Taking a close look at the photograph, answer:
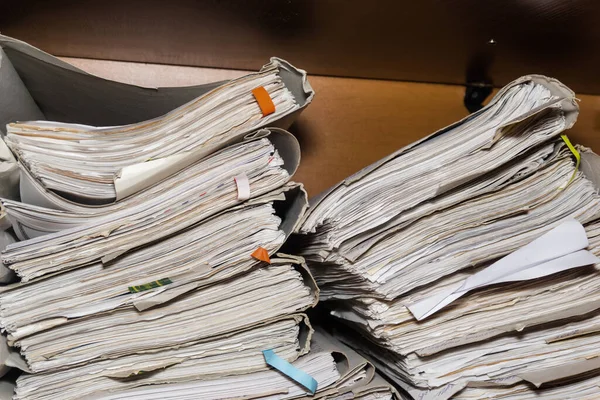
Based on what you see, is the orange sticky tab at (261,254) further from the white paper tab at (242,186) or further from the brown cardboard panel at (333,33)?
the brown cardboard panel at (333,33)

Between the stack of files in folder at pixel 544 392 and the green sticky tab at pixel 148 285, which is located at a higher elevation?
the green sticky tab at pixel 148 285

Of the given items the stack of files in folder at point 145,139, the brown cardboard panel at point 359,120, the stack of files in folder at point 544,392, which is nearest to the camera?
the stack of files in folder at point 145,139

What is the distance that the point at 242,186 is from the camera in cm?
64

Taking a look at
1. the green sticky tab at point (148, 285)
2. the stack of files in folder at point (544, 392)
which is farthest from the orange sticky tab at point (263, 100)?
the stack of files in folder at point (544, 392)

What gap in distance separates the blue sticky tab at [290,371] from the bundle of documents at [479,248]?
11 centimetres

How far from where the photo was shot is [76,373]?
664 millimetres

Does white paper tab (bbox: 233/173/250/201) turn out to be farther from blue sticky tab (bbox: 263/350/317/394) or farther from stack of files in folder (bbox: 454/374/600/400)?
stack of files in folder (bbox: 454/374/600/400)

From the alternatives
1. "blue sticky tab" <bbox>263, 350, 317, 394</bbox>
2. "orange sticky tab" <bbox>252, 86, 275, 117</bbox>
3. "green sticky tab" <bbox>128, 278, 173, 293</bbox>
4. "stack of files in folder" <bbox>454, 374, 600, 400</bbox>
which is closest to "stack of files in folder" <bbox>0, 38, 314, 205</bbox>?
"orange sticky tab" <bbox>252, 86, 275, 117</bbox>

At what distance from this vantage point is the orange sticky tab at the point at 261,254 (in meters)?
0.65

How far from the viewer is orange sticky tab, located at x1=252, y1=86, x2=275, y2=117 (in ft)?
2.13

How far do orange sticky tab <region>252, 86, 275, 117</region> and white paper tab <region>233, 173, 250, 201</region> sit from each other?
9cm

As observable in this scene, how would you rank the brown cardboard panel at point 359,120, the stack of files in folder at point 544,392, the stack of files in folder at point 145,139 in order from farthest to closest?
the brown cardboard panel at point 359,120, the stack of files in folder at point 544,392, the stack of files in folder at point 145,139

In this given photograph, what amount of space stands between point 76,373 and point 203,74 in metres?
0.58

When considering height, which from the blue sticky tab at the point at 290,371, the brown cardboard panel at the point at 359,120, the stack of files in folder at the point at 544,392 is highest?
the brown cardboard panel at the point at 359,120
